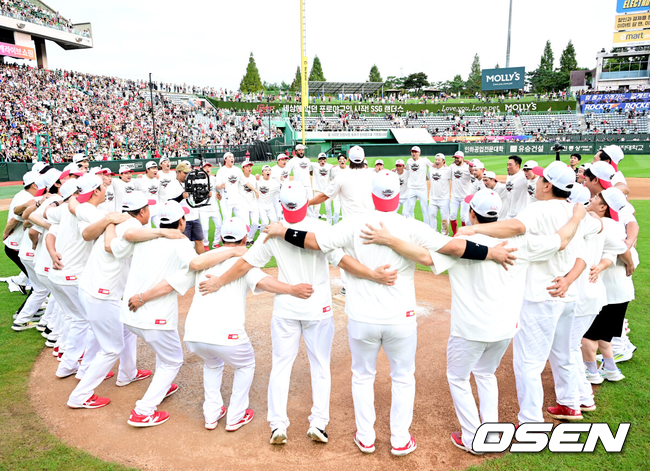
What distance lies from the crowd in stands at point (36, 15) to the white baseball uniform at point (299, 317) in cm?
4985

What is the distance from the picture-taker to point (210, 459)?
4109 millimetres

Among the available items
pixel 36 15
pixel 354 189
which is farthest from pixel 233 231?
pixel 36 15

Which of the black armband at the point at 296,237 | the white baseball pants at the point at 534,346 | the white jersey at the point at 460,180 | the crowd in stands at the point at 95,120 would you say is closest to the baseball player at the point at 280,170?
the white jersey at the point at 460,180

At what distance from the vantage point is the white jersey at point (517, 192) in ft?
33.4

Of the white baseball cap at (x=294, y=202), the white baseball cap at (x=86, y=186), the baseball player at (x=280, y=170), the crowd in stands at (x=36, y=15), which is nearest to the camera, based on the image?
the white baseball cap at (x=294, y=202)

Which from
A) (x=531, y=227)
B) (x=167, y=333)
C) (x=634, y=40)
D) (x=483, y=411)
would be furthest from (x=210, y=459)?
(x=634, y=40)

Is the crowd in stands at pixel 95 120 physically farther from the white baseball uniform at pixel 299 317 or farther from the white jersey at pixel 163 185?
the white baseball uniform at pixel 299 317

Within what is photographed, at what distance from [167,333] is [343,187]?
478 cm

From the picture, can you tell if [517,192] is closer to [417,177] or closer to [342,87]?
[417,177]

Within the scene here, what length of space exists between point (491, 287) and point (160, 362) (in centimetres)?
350

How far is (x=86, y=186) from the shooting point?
548 centimetres

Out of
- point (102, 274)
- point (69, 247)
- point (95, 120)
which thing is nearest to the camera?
A: point (102, 274)

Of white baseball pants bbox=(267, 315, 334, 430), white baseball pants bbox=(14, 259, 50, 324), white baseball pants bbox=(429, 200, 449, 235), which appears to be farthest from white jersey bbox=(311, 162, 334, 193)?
white baseball pants bbox=(267, 315, 334, 430)

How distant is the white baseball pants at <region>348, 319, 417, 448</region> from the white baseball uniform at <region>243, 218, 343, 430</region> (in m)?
0.35
